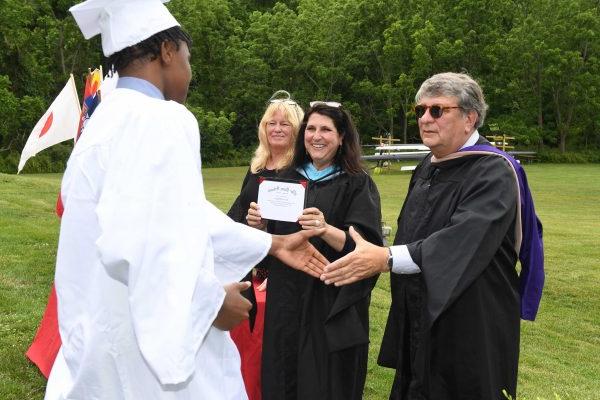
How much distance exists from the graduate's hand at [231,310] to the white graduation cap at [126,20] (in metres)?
0.83

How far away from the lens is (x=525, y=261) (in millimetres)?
3537

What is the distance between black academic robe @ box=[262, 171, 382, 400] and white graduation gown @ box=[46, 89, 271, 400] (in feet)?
5.84

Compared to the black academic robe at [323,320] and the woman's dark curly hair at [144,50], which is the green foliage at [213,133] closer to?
the black academic robe at [323,320]

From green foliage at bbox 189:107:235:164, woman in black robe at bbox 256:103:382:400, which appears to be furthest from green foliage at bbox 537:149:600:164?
woman in black robe at bbox 256:103:382:400

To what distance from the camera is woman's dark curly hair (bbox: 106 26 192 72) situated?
7.10ft

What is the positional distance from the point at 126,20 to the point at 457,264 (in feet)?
6.20

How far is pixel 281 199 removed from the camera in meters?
3.92

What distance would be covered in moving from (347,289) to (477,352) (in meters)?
0.86

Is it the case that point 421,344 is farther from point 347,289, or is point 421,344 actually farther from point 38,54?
point 38,54

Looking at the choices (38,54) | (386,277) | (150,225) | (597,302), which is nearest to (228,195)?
(386,277)

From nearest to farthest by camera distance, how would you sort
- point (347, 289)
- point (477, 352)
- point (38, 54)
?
point (477, 352), point (347, 289), point (38, 54)

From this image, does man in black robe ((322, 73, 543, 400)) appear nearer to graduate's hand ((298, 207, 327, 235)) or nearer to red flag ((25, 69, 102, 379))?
graduate's hand ((298, 207, 327, 235))

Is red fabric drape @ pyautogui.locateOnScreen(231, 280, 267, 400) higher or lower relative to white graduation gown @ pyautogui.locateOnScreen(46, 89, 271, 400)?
lower

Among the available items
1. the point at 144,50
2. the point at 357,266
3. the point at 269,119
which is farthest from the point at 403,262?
the point at 269,119
